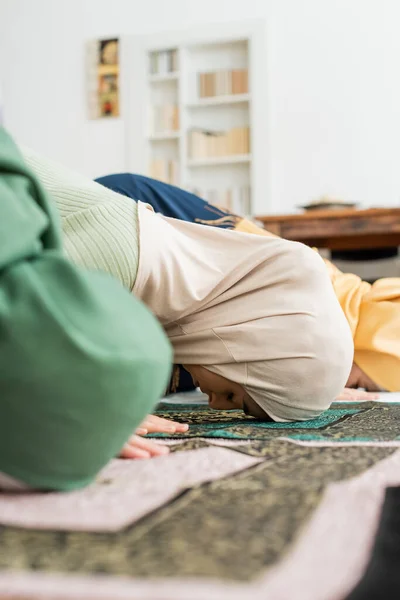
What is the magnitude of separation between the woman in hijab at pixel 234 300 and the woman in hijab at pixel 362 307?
48cm

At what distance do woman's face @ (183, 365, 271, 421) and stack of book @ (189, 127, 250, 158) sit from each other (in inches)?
123

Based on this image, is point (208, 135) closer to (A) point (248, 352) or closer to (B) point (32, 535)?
(A) point (248, 352)

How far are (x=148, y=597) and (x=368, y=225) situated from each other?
8.76 feet

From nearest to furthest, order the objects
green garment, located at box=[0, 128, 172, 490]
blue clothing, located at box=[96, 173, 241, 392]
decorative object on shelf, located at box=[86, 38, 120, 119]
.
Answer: green garment, located at box=[0, 128, 172, 490], blue clothing, located at box=[96, 173, 241, 392], decorative object on shelf, located at box=[86, 38, 120, 119]

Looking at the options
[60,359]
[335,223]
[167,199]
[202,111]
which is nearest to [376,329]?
[167,199]

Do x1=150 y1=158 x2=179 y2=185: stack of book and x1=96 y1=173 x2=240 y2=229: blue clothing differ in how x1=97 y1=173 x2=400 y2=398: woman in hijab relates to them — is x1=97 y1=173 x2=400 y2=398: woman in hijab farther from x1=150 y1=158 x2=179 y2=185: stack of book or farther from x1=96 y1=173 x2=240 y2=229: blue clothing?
x1=150 y1=158 x2=179 y2=185: stack of book

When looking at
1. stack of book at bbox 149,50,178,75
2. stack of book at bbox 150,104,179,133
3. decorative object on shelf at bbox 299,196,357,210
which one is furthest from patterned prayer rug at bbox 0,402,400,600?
stack of book at bbox 149,50,178,75

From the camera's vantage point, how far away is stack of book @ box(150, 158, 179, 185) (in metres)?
4.22

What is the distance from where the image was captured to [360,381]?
167 cm

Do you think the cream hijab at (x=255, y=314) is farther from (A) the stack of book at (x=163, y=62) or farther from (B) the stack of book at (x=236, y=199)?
(A) the stack of book at (x=163, y=62)

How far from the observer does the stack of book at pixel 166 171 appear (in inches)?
166

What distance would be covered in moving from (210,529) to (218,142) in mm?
3842

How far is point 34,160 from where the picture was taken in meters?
0.99

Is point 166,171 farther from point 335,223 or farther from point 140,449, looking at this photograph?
point 140,449
